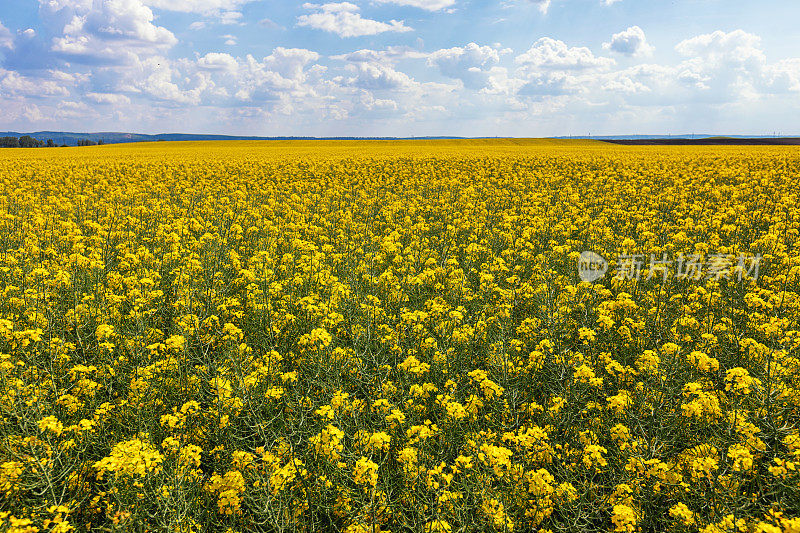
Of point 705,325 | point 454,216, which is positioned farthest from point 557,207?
point 705,325

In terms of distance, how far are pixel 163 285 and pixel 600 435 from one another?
663cm

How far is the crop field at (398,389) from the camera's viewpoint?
311 cm

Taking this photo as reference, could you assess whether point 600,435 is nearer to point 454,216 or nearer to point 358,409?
point 358,409

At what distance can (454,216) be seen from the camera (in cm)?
1201
